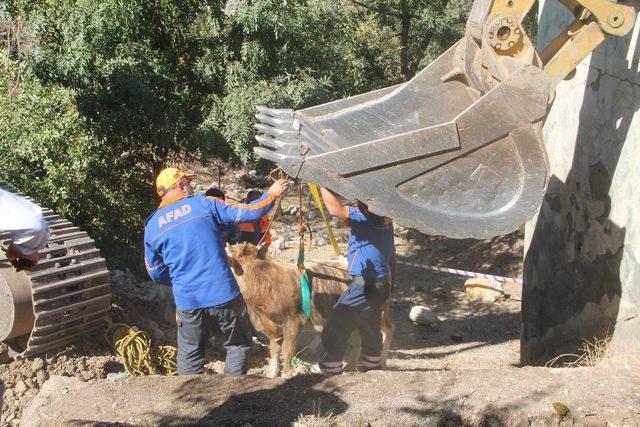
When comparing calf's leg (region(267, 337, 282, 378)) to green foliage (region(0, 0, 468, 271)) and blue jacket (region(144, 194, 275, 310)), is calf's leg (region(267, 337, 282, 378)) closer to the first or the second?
blue jacket (region(144, 194, 275, 310))

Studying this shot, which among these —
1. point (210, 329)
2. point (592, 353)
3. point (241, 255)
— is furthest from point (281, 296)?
point (592, 353)

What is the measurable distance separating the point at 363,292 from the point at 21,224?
153 inches

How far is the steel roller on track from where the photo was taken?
6.53 meters

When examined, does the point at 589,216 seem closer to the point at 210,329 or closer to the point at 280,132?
the point at 280,132

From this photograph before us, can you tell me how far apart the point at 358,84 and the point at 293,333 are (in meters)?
4.98

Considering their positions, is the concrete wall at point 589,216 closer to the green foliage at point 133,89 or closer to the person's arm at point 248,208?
the person's arm at point 248,208

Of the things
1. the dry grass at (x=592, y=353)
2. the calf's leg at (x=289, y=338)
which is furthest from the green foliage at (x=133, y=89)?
the dry grass at (x=592, y=353)

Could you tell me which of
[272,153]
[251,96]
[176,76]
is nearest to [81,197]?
[176,76]

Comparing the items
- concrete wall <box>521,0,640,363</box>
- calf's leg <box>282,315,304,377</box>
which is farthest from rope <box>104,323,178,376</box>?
concrete wall <box>521,0,640,363</box>

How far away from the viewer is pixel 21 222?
315 centimetres

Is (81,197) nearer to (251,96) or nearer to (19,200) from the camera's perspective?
(251,96)

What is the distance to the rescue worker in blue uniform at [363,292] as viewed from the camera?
21.3ft

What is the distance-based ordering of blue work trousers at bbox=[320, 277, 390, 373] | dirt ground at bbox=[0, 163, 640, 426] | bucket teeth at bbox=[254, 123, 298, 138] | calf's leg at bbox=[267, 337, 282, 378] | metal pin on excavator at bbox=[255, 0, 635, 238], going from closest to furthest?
dirt ground at bbox=[0, 163, 640, 426]
metal pin on excavator at bbox=[255, 0, 635, 238]
bucket teeth at bbox=[254, 123, 298, 138]
blue work trousers at bbox=[320, 277, 390, 373]
calf's leg at bbox=[267, 337, 282, 378]

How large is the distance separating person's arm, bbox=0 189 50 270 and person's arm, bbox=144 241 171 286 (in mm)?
2492
